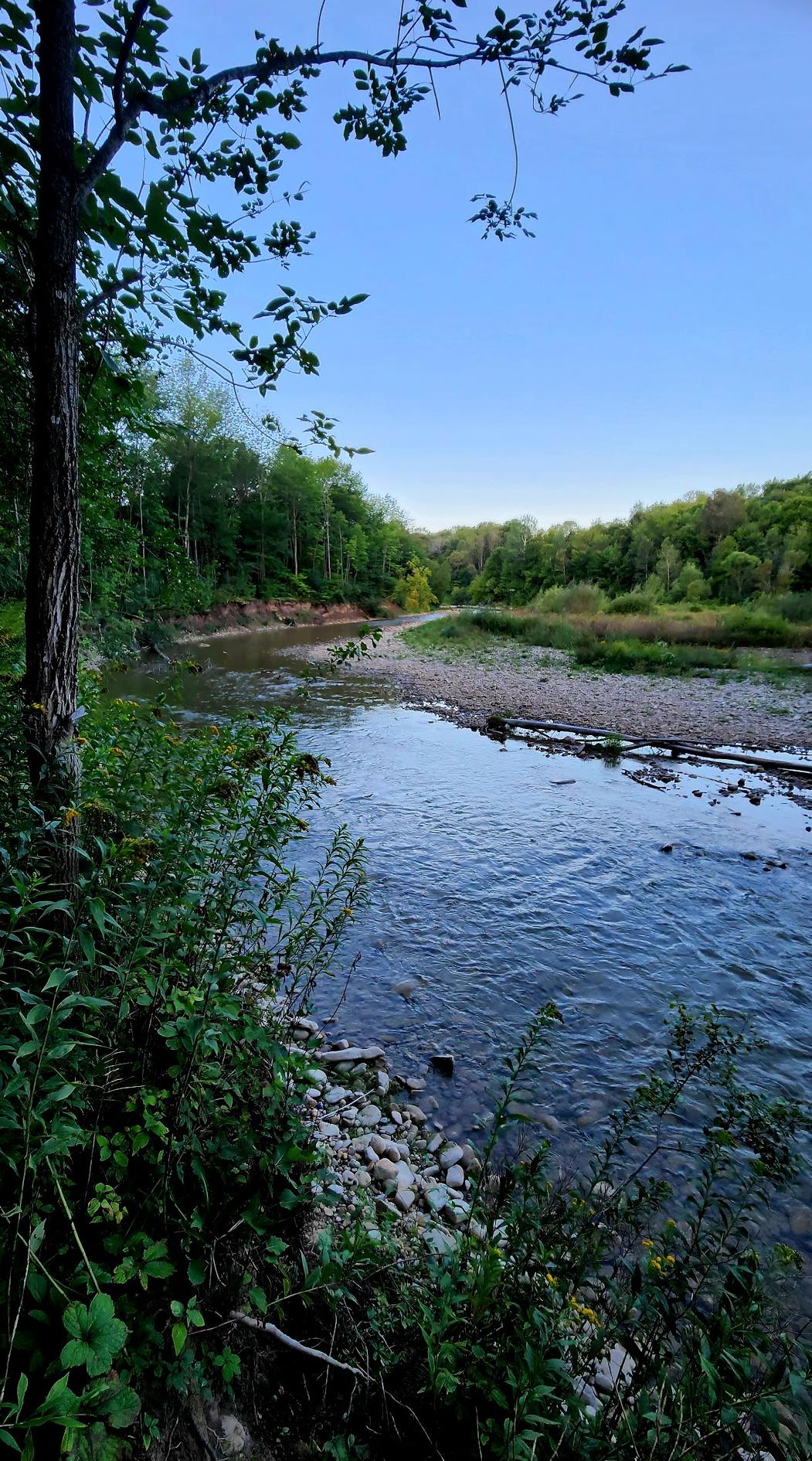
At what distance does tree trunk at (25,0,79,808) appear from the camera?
2078 millimetres

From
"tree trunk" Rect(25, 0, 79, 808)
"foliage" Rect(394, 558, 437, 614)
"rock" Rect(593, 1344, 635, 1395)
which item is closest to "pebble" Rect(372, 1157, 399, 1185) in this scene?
"rock" Rect(593, 1344, 635, 1395)

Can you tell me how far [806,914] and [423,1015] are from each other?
5.18m

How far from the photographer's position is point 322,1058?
4.30 meters

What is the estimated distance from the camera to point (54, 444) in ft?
7.07

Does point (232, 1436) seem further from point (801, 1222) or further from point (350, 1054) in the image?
point (801, 1222)

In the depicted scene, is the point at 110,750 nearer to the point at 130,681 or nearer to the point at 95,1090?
the point at 95,1090

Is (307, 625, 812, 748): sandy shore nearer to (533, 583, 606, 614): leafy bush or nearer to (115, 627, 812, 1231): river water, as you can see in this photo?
(115, 627, 812, 1231): river water

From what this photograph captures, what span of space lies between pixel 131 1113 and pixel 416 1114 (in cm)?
255

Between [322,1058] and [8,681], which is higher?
[8,681]

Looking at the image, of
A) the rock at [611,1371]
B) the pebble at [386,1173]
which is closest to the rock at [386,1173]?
the pebble at [386,1173]

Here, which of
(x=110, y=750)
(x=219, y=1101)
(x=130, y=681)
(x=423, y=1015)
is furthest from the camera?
(x=130, y=681)

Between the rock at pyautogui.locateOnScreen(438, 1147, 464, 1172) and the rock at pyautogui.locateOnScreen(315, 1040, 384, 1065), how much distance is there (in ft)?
3.12

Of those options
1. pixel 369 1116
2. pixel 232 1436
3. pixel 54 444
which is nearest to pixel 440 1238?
pixel 369 1116

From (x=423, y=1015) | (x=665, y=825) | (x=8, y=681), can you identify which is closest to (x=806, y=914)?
(x=665, y=825)
